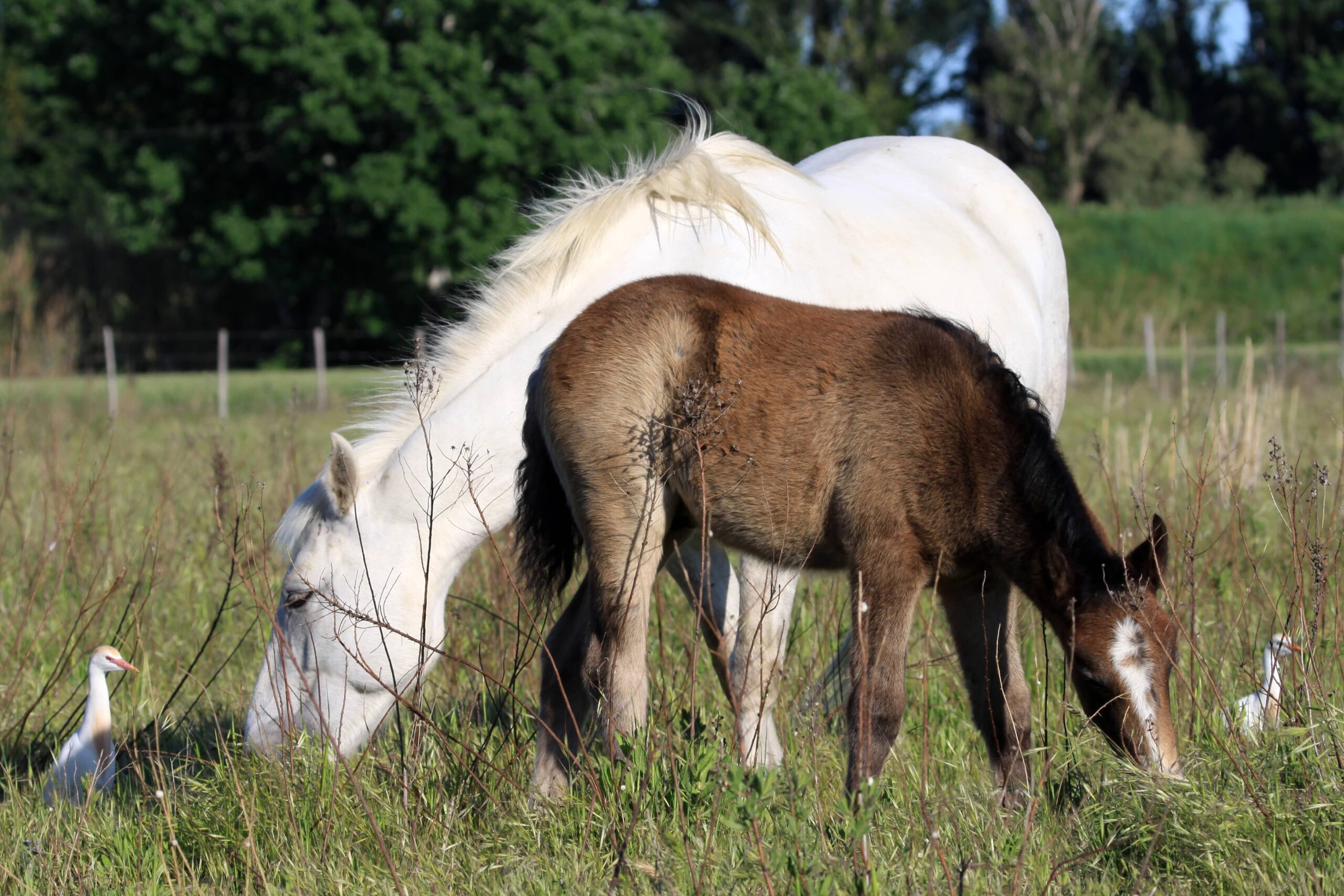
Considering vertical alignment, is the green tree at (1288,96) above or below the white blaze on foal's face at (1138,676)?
above

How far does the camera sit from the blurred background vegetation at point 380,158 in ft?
82.2

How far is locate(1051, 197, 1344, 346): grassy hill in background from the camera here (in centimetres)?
2886

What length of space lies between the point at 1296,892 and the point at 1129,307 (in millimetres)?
28051

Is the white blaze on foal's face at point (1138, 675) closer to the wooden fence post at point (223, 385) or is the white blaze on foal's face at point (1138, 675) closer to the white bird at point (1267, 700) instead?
the white bird at point (1267, 700)

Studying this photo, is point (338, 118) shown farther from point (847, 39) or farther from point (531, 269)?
point (531, 269)

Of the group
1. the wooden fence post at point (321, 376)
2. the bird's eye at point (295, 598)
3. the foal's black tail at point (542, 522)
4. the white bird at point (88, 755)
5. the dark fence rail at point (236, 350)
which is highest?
the foal's black tail at point (542, 522)

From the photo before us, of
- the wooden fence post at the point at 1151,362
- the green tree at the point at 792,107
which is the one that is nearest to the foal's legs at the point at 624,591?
the wooden fence post at the point at 1151,362

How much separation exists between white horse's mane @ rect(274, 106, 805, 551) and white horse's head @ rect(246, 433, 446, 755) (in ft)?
0.18

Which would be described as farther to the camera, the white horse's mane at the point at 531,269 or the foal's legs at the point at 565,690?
the white horse's mane at the point at 531,269

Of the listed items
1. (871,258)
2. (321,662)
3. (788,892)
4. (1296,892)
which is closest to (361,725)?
(321,662)

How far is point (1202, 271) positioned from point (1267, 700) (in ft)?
97.3

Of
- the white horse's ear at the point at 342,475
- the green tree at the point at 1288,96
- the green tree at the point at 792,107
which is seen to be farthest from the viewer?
the green tree at the point at 1288,96

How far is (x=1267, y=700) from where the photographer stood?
11.1ft

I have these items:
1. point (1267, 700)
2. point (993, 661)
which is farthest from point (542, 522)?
point (1267, 700)
